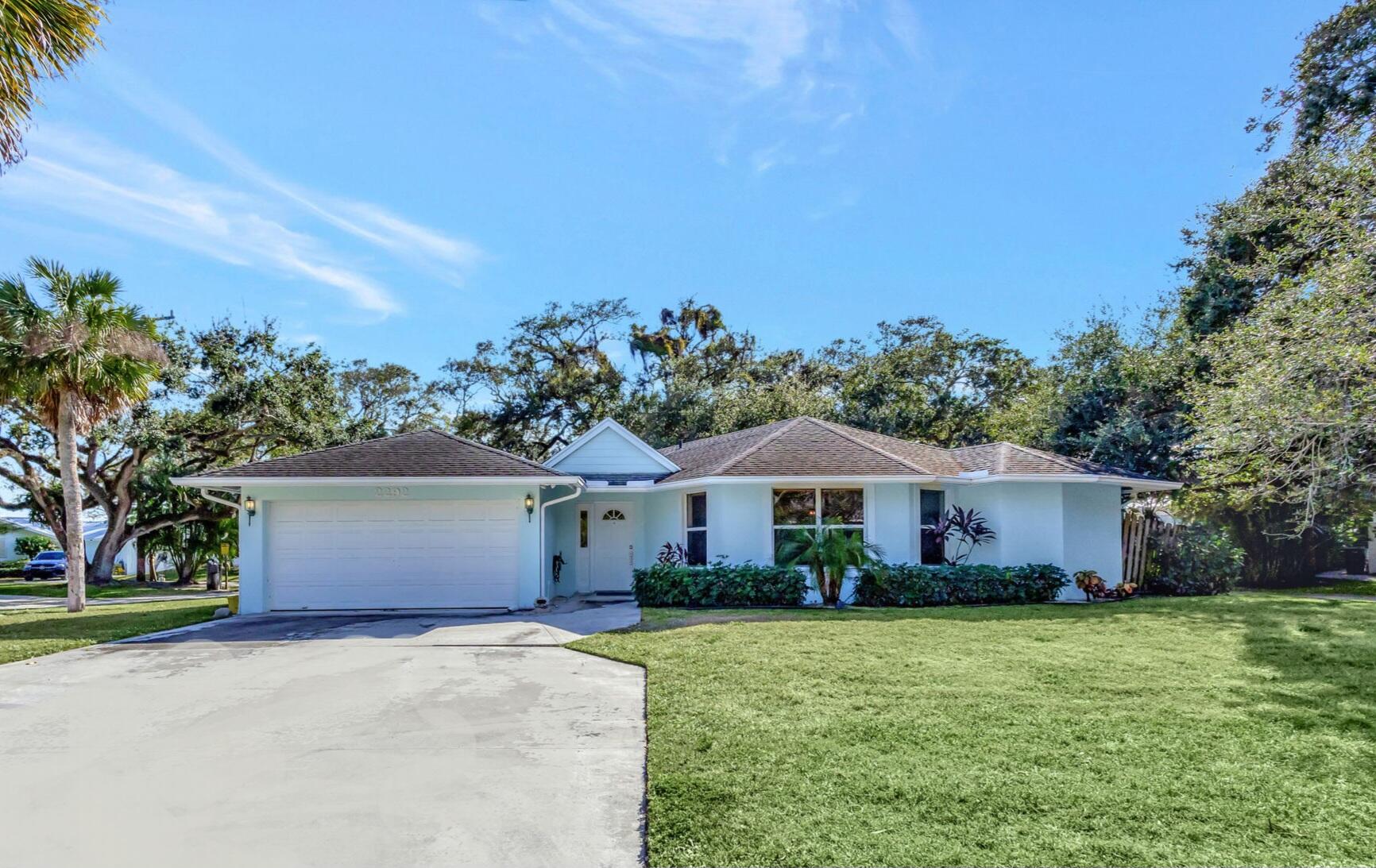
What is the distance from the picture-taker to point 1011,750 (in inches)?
207

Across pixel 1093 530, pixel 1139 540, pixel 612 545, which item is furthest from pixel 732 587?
pixel 1139 540

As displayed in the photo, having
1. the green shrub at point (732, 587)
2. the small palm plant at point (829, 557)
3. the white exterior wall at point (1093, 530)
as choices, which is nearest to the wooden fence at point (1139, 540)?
the white exterior wall at point (1093, 530)

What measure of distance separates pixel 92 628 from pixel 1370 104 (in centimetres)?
2403

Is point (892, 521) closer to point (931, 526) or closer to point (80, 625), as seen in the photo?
point (931, 526)

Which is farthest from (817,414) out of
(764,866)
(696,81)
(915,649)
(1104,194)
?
(764,866)

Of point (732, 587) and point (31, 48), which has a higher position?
point (31, 48)

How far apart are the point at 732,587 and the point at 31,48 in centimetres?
1123

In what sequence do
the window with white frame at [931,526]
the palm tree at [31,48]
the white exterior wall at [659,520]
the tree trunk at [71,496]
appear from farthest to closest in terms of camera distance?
the white exterior wall at [659,520] → the window with white frame at [931,526] → the tree trunk at [71,496] → the palm tree at [31,48]

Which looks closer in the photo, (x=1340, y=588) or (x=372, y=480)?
(x=372, y=480)

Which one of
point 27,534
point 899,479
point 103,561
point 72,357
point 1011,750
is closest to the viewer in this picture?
point 1011,750

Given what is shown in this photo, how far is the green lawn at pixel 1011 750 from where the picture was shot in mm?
3879

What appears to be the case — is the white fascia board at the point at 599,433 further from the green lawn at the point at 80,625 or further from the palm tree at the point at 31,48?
the palm tree at the point at 31,48

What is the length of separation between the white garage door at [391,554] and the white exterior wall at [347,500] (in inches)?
5.6

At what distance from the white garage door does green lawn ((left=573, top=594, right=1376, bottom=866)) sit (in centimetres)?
533
